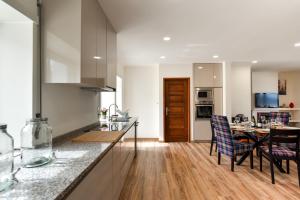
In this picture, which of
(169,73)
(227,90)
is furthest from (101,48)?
(227,90)

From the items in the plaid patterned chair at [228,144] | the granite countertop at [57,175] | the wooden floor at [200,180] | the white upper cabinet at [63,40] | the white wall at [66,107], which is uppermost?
the white upper cabinet at [63,40]

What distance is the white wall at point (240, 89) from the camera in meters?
6.30

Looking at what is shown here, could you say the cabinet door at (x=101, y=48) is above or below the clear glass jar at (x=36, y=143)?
above

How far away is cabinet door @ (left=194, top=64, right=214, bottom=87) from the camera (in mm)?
6340

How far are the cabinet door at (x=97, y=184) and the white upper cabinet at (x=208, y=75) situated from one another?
16.1 ft

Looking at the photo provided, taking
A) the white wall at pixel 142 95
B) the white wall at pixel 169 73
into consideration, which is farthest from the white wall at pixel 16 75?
the white wall at pixel 142 95

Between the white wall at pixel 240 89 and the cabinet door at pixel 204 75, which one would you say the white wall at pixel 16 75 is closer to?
the cabinet door at pixel 204 75

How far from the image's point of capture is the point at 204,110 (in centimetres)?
631

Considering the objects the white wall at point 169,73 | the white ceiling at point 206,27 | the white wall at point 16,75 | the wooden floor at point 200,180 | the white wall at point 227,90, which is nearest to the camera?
the white wall at point 16,75

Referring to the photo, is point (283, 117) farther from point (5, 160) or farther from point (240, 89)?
point (5, 160)

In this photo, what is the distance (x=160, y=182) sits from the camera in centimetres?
323

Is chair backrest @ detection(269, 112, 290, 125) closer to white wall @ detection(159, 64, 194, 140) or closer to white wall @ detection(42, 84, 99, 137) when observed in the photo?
white wall @ detection(159, 64, 194, 140)

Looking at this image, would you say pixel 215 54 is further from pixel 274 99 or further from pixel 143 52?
pixel 274 99

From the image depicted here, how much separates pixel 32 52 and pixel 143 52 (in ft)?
11.3
